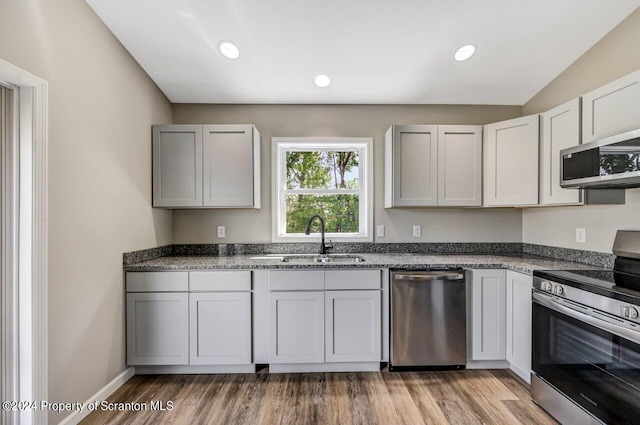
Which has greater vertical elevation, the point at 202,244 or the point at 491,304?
the point at 202,244

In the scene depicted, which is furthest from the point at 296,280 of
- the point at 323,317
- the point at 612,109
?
the point at 612,109

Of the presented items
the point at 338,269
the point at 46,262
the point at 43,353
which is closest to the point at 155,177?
the point at 46,262

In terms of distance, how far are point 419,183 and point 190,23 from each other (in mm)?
2135

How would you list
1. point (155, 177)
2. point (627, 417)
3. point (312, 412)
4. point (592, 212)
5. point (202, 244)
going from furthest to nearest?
point (202, 244) → point (155, 177) → point (592, 212) → point (312, 412) → point (627, 417)

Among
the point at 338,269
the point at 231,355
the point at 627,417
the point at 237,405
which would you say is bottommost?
the point at 237,405

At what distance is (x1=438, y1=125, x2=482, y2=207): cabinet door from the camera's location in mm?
2764

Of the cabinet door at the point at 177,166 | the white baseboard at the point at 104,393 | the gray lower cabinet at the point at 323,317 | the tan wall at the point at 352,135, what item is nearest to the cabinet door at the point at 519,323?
the tan wall at the point at 352,135

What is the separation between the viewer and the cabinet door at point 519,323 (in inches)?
85.6

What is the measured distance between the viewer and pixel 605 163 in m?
1.69

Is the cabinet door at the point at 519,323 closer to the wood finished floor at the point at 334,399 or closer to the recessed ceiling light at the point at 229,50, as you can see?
the wood finished floor at the point at 334,399

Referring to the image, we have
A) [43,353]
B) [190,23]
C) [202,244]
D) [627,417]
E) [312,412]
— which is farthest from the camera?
[202,244]

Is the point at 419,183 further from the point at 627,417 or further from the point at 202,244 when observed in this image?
the point at 202,244

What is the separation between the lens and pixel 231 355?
236cm

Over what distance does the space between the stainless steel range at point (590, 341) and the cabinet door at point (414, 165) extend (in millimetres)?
1078
